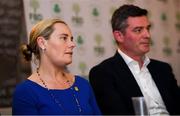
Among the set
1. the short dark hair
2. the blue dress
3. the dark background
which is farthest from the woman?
the short dark hair

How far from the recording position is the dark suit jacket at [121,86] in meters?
2.09

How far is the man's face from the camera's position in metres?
2.33

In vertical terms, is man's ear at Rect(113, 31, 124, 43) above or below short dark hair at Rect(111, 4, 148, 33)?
below

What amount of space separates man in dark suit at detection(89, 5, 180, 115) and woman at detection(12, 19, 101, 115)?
0.56 feet

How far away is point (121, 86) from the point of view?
7.11 feet

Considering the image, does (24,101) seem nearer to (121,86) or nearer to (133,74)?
(121,86)

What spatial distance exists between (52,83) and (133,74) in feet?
1.98

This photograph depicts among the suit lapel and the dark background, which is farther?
the dark background

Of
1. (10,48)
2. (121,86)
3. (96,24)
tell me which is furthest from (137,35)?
(10,48)

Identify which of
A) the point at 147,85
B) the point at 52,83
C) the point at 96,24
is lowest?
the point at 147,85

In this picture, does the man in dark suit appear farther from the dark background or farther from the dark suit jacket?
the dark background

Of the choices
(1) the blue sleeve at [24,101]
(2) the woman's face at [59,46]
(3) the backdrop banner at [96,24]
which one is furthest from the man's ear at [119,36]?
(1) the blue sleeve at [24,101]

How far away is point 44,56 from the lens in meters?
1.97

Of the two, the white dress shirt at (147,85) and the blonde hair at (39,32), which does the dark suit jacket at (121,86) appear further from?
the blonde hair at (39,32)
